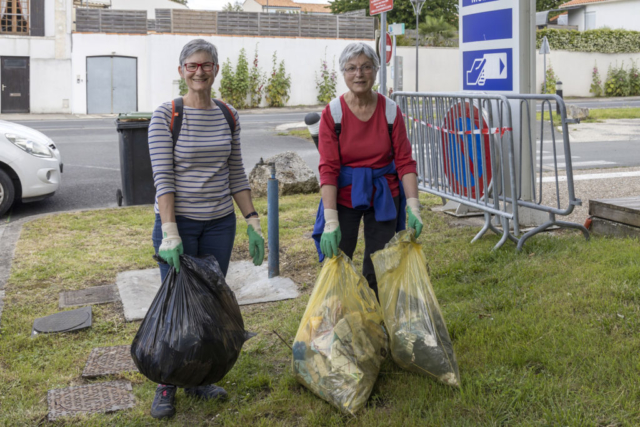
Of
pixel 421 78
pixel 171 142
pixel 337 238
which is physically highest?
Result: pixel 421 78

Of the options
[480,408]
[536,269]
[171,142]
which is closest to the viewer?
[480,408]

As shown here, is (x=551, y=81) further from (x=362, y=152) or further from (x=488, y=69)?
(x=362, y=152)

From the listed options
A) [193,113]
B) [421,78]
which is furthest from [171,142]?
[421,78]

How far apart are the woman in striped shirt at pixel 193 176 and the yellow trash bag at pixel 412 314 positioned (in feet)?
2.78

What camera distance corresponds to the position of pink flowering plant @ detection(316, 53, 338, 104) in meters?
32.2

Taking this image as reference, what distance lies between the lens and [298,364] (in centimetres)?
327

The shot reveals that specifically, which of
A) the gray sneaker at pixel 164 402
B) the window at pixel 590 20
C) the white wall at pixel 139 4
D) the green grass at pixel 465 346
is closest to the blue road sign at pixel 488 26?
the green grass at pixel 465 346

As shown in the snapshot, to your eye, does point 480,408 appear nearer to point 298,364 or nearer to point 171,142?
point 298,364

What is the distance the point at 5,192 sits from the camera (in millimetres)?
7977

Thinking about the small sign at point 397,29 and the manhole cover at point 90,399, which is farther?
the small sign at point 397,29


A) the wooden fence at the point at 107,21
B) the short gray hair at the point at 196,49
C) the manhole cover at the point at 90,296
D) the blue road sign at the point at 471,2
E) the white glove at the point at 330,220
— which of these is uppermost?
the wooden fence at the point at 107,21

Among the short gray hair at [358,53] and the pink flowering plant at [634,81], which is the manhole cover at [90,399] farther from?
the pink flowering plant at [634,81]

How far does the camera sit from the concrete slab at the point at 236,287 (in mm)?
4926

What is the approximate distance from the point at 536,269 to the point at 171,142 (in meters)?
2.85
